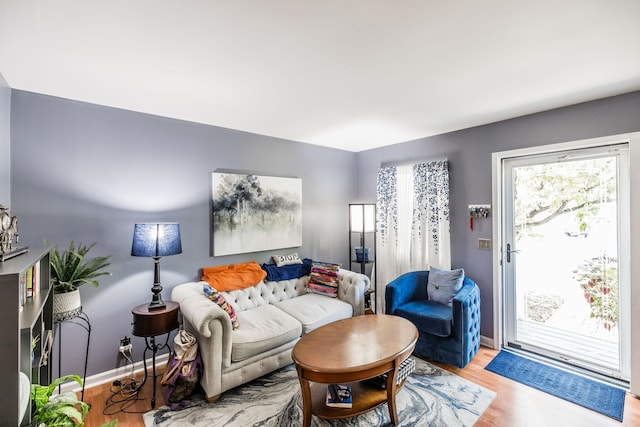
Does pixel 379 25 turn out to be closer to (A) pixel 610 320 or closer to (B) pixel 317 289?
(B) pixel 317 289

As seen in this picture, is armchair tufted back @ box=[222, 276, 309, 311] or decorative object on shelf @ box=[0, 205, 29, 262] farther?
armchair tufted back @ box=[222, 276, 309, 311]

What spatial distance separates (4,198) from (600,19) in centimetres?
390

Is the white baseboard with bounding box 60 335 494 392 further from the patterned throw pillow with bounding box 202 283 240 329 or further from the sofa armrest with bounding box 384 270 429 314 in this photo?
the sofa armrest with bounding box 384 270 429 314

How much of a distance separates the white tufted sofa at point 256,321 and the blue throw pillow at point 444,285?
75 cm

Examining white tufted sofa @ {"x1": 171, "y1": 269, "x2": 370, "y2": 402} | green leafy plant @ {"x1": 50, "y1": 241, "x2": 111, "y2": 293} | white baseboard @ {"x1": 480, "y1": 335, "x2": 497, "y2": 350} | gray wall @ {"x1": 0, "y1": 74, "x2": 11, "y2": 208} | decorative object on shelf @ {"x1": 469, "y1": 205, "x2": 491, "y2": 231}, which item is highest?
gray wall @ {"x1": 0, "y1": 74, "x2": 11, "y2": 208}

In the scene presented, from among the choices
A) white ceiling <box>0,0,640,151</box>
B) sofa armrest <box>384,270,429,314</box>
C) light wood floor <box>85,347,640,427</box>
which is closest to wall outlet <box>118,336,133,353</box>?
light wood floor <box>85,347,640,427</box>

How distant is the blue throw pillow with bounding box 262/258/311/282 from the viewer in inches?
136

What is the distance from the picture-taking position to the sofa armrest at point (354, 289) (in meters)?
3.36

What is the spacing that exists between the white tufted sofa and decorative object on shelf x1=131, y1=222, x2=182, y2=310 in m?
0.23

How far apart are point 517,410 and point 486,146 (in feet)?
8.18

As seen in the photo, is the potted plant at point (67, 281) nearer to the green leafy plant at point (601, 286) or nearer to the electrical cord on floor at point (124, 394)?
the electrical cord on floor at point (124, 394)

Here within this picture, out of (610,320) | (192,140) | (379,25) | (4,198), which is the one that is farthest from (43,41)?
(610,320)

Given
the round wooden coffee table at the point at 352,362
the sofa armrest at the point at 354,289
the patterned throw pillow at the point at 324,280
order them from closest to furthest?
the round wooden coffee table at the point at 352,362 < the sofa armrest at the point at 354,289 < the patterned throw pillow at the point at 324,280

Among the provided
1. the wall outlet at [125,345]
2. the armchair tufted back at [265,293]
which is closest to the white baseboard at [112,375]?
the wall outlet at [125,345]
